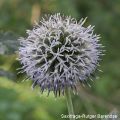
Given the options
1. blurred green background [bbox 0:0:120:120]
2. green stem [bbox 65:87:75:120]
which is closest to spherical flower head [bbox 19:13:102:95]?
green stem [bbox 65:87:75:120]

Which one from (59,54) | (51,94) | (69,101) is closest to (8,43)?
(59,54)

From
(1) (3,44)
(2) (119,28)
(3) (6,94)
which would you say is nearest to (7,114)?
(3) (6,94)

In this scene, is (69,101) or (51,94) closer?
(69,101)

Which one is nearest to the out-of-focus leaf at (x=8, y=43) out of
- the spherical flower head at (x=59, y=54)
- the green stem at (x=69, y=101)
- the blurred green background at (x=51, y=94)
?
the spherical flower head at (x=59, y=54)

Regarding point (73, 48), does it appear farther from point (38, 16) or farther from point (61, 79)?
point (38, 16)

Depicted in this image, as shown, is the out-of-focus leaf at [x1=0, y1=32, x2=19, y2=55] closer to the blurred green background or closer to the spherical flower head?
the spherical flower head

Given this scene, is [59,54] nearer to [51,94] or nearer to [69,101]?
[69,101]

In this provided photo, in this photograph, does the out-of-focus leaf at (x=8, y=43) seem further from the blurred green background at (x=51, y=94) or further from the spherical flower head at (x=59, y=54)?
the blurred green background at (x=51, y=94)
